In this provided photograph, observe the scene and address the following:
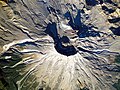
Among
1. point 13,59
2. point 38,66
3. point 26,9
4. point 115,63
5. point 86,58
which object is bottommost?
point 115,63

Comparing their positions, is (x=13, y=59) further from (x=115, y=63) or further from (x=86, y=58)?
(x=115, y=63)

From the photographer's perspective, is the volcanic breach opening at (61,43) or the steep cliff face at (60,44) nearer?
the steep cliff face at (60,44)

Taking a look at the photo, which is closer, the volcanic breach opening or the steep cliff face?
the steep cliff face

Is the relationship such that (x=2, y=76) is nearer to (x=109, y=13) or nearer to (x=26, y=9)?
(x=26, y=9)

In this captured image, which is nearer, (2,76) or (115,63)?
(2,76)

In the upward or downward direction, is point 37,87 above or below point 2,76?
below

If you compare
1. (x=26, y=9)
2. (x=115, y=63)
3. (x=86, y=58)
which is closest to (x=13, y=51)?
(x=26, y=9)
